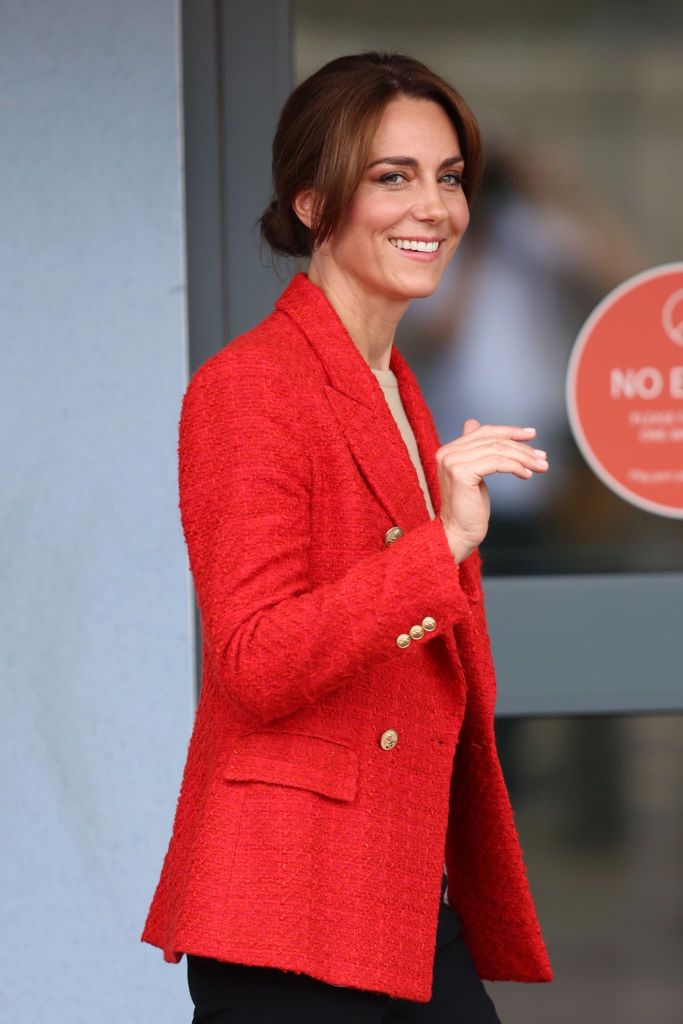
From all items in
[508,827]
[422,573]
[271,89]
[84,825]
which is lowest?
[84,825]

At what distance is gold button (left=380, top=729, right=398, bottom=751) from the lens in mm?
1691

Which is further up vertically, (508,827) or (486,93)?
(486,93)

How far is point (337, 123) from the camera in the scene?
1820mm

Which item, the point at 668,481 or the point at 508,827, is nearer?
the point at 508,827

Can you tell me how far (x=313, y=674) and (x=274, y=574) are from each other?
0.38 ft

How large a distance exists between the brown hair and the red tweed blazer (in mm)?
156

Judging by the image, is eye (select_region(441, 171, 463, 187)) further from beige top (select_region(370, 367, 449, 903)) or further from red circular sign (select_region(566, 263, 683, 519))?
red circular sign (select_region(566, 263, 683, 519))

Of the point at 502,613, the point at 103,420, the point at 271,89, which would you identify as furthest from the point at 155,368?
the point at 502,613

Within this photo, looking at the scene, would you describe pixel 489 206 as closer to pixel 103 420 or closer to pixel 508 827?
pixel 103 420

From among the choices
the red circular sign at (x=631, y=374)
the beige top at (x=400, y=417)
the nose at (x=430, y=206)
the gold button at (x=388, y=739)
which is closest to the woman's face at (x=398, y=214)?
the nose at (x=430, y=206)

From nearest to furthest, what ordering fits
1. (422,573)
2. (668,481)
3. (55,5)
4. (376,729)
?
(422,573) → (376,729) → (55,5) → (668,481)

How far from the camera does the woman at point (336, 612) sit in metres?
1.56

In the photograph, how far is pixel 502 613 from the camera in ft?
9.91

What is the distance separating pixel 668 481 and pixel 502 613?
472 millimetres
